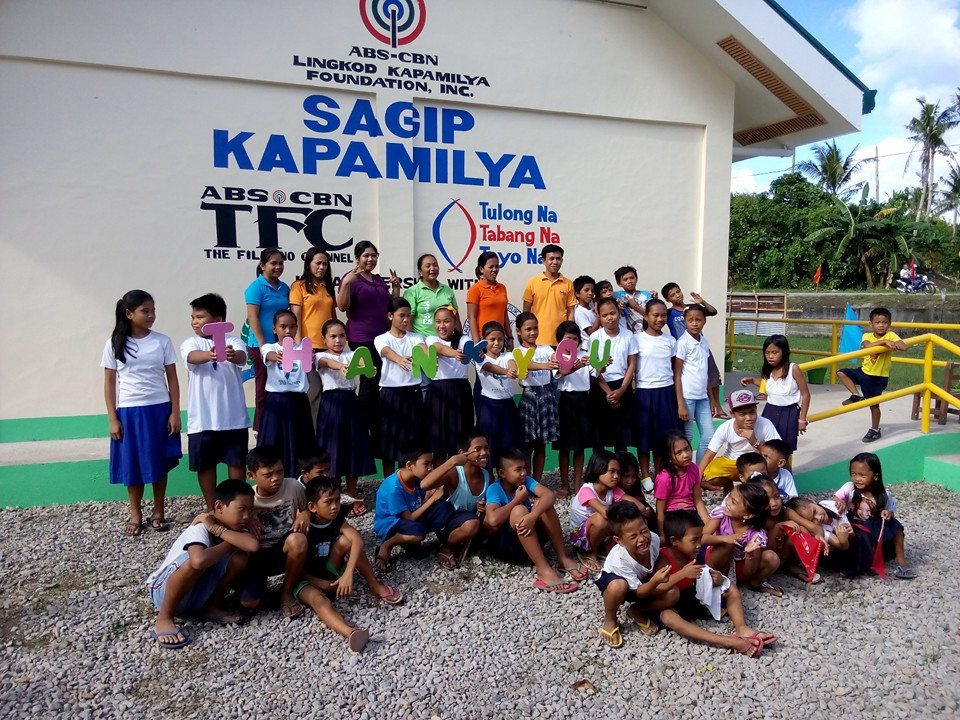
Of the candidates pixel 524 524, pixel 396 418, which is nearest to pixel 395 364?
pixel 396 418

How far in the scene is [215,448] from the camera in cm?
452

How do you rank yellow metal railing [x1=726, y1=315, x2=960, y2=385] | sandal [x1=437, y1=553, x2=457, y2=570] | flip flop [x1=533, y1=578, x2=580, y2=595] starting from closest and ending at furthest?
flip flop [x1=533, y1=578, x2=580, y2=595] < sandal [x1=437, y1=553, x2=457, y2=570] < yellow metal railing [x1=726, y1=315, x2=960, y2=385]

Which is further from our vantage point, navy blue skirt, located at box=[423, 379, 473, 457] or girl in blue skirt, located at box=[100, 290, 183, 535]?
navy blue skirt, located at box=[423, 379, 473, 457]

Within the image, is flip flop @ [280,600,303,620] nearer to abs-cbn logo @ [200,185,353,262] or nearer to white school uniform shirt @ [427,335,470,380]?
white school uniform shirt @ [427,335,470,380]

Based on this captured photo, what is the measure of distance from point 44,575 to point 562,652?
9.17 feet

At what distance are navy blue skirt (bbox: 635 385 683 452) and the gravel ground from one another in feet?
5.15

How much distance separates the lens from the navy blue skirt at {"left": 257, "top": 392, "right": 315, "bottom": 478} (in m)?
4.63

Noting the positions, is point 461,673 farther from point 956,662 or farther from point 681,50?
point 681,50

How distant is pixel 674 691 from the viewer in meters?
3.06

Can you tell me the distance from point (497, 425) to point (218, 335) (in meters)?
1.87

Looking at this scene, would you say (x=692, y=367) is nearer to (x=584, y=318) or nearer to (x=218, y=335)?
(x=584, y=318)

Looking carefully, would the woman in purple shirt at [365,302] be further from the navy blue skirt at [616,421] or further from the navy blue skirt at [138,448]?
the navy blue skirt at [616,421]

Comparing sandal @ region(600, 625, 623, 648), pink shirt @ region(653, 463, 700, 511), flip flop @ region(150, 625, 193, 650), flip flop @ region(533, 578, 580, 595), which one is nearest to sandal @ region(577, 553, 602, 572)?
flip flop @ region(533, 578, 580, 595)

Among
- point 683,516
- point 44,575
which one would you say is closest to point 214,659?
point 44,575
